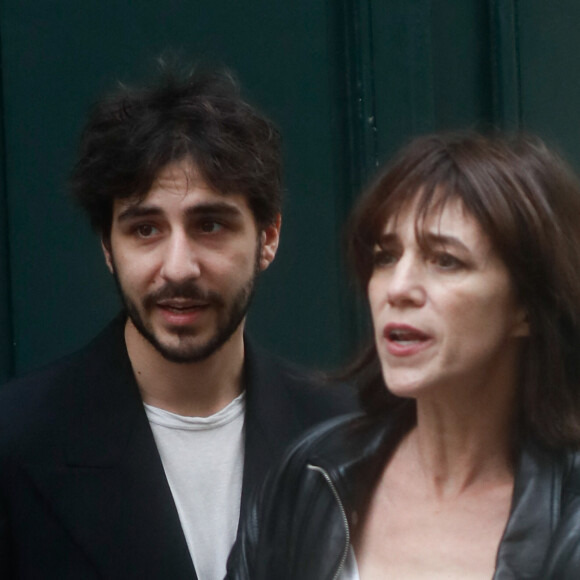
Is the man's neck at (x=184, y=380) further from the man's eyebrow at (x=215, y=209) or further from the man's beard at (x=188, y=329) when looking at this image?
the man's eyebrow at (x=215, y=209)

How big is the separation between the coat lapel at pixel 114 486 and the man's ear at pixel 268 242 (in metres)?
0.34

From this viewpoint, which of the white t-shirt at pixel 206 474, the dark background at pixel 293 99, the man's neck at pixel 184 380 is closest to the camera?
the white t-shirt at pixel 206 474

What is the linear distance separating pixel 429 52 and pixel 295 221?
1.61ft

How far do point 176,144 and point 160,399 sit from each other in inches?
18.0

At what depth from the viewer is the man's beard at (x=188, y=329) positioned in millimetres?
1980

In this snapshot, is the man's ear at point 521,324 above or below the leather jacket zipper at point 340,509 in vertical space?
above

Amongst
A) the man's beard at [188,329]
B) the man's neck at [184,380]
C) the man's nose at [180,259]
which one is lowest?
the man's neck at [184,380]

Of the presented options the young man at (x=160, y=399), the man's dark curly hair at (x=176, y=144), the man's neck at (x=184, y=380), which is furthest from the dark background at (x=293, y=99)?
the man's neck at (x=184, y=380)

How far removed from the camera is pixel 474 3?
108 inches

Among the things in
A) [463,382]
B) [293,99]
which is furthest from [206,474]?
[293,99]

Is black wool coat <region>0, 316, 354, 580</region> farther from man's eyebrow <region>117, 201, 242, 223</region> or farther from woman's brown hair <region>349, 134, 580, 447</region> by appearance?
woman's brown hair <region>349, 134, 580, 447</region>

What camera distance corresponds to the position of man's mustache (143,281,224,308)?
197 cm

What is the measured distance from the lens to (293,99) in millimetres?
2615

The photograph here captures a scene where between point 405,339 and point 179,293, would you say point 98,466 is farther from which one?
point 405,339
